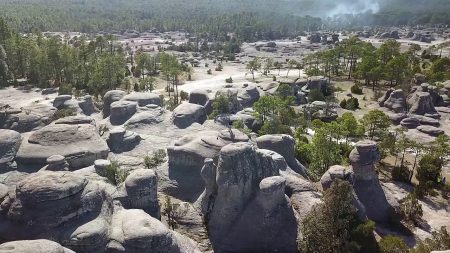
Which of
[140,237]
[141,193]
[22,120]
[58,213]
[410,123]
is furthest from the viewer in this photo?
[410,123]

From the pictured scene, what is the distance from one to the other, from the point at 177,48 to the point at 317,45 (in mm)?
55147

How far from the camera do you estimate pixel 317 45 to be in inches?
6422

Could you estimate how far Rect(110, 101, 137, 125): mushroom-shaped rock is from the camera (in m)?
53.3

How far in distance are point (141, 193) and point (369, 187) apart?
20161 millimetres

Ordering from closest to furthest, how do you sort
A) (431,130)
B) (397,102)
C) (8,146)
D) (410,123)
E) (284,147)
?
(8,146) → (284,147) → (431,130) → (410,123) → (397,102)

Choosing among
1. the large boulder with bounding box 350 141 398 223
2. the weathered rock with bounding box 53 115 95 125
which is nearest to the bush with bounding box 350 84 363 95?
the large boulder with bounding box 350 141 398 223

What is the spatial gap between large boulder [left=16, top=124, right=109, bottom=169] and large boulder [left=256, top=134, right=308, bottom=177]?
16.0 metres

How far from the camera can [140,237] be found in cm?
2562

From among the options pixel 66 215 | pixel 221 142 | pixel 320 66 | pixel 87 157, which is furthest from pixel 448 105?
pixel 66 215

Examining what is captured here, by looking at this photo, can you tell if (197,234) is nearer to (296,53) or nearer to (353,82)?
(353,82)

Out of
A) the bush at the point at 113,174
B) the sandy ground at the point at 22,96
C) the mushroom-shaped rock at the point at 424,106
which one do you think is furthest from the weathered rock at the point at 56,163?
the mushroom-shaped rock at the point at 424,106

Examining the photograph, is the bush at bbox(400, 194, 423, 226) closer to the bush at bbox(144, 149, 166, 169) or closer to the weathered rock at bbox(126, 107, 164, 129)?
the bush at bbox(144, 149, 166, 169)

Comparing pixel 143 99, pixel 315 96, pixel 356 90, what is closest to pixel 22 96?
pixel 143 99

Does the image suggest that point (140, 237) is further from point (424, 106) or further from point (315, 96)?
point (424, 106)
